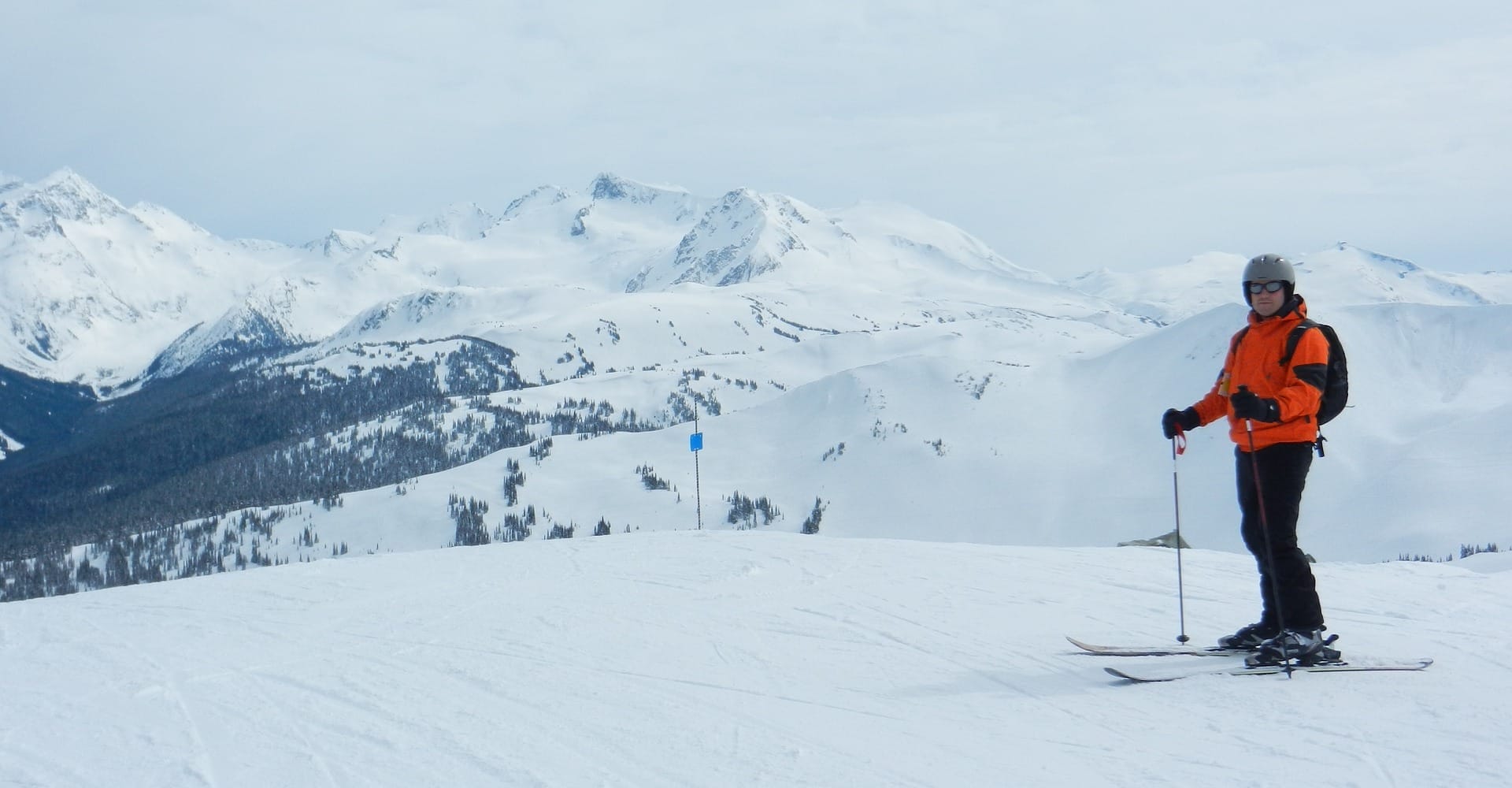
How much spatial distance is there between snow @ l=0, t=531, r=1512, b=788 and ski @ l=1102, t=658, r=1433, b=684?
4.0 inches

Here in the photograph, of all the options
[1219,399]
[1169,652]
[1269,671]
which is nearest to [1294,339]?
[1219,399]

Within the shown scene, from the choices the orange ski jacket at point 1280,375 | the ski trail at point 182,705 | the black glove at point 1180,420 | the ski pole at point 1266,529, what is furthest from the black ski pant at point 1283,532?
the ski trail at point 182,705

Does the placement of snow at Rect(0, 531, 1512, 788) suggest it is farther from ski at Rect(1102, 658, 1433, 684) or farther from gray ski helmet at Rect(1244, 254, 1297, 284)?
gray ski helmet at Rect(1244, 254, 1297, 284)

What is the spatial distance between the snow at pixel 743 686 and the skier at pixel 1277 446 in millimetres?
469

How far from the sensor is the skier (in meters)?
6.83

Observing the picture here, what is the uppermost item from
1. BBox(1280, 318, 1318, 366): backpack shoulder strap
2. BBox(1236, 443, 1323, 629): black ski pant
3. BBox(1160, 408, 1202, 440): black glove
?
BBox(1280, 318, 1318, 366): backpack shoulder strap

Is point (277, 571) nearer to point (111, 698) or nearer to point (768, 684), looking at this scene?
point (111, 698)

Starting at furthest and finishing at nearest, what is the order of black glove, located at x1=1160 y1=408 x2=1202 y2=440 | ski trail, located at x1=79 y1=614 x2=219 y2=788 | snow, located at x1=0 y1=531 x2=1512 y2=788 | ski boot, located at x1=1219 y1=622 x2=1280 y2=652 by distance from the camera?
black glove, located at x1=1160 y1=408 x2=1202 y2=440 < ski boot, located at x1=1219 y1=622 x2=1280 y2=652 < ski trail, located at x1=79 y1=614 x2=219 y2=788 < snow, located at x1=0 y1=531 x2=1512 y2=788

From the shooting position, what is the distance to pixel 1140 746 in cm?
552

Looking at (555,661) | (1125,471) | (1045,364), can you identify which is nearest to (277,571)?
(555,661)

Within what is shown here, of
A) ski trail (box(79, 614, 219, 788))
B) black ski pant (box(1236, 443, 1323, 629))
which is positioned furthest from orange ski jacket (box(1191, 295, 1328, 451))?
ski trail (box(79, 614, 219, 788))

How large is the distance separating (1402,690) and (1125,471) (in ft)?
305

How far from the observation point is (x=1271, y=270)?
23.4ft

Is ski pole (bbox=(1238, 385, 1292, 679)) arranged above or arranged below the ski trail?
above
